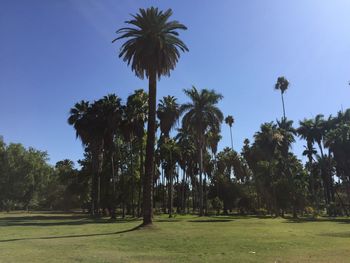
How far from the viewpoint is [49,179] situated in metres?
108

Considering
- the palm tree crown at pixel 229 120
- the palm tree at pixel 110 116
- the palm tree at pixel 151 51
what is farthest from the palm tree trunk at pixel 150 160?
the palm tree crown at pixel 229 120

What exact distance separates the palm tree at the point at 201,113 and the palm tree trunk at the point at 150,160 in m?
21.7

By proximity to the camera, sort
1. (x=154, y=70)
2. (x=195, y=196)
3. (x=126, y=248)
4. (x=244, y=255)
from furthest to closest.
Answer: (x=195, y=196)
(x=154, y=70)
(x=126, y=248)
(x=244, y=255)

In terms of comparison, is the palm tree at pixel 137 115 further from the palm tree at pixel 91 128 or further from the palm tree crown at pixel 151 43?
the palm tree crown at pixel 151 43

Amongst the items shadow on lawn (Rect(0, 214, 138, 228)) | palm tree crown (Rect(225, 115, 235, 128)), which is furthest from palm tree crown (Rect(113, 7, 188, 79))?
palm tree crown (Rect(225, 115, 235, 128))

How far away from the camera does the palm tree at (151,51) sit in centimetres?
3291

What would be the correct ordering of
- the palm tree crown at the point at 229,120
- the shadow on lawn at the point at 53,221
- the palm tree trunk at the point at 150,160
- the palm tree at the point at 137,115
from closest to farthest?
the palm tree trunk at the point at 150,160 → the shadow on lawn at the point at 53,221 → the palm tree at the point at 137,115 → the palm tree crown at the point at 229,120

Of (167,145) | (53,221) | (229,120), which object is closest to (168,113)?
(167,145)

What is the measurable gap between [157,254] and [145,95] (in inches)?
1577

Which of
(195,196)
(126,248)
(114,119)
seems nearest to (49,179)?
(195,196)

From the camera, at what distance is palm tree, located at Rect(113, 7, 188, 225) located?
32.9m

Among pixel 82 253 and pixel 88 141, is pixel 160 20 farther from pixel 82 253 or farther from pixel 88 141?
pixel 88 141

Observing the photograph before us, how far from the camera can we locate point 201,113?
55.1 m

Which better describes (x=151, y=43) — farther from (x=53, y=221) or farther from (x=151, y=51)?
(x=53, y=221)
